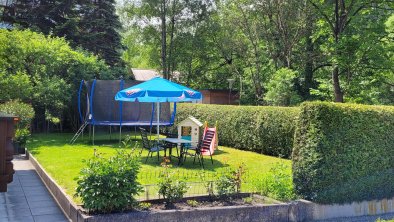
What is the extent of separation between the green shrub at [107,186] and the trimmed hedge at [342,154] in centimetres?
276

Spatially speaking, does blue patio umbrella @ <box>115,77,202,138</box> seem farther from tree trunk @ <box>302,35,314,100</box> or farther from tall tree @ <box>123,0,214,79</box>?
tall tree @ <box>123,0,214,79</box>

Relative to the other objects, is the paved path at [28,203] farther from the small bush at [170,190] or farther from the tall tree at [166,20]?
the tall tree at [166,20]

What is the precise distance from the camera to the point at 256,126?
12.6 metres

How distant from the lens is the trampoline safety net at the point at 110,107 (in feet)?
47.2

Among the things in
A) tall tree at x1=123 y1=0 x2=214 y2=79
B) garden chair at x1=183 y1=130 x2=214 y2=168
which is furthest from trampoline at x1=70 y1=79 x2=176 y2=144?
tall tree at x1=123 y1=0 x2=214 y2=79

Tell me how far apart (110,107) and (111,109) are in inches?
3.9

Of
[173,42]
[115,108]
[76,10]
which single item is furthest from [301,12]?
[76,10]

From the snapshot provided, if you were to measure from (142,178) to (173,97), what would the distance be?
8.88ft

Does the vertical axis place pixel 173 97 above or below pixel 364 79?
below

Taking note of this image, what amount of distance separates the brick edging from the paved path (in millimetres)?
70

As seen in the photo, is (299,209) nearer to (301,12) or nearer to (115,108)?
(115,108)

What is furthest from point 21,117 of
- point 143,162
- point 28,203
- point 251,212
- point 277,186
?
point 251,212

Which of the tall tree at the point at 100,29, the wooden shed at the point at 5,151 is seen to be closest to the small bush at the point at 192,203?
the wooden shed at the point at 5,151

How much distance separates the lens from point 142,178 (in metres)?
7.51
